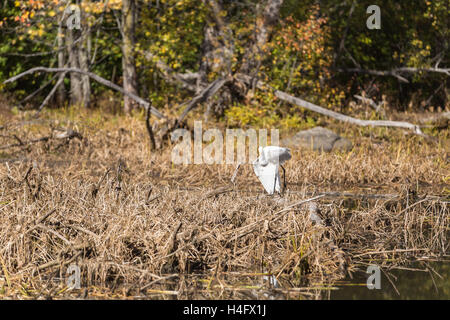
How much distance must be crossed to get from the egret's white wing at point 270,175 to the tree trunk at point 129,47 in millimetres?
8040

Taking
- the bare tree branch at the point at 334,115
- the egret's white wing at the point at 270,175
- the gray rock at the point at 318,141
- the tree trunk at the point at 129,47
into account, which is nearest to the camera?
the egret's white wing at the point at 270,175

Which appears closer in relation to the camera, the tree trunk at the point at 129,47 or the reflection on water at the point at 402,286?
the reflection on water at the point at 402,286

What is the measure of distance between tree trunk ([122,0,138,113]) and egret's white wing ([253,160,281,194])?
8.04 metres

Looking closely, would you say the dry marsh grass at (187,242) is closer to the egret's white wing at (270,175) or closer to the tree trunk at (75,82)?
the egret's white wing at (270,175)

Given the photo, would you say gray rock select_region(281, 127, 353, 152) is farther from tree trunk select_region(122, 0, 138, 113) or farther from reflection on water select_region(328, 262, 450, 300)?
reflection on water select_region(328, 262, 450, 300)

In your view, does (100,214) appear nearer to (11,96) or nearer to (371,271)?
(371,271)

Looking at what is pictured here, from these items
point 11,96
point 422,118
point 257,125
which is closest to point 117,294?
point 257,125

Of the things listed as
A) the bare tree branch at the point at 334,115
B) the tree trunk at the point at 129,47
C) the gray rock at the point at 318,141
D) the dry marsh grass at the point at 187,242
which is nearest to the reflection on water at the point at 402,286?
the dry marsh grass at the point at 187,242

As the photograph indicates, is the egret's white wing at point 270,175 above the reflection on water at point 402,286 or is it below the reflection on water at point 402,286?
above

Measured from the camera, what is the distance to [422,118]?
47.6 ft

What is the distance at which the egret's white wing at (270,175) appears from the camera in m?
6.73

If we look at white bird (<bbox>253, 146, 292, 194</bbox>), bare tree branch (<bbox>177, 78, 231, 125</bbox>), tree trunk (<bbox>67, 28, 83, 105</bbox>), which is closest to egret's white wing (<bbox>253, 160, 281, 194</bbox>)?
white bird (<bbox>253, 146, 292, 194</bbox>)

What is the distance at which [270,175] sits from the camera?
6.79 m

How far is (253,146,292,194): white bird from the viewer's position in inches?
260
